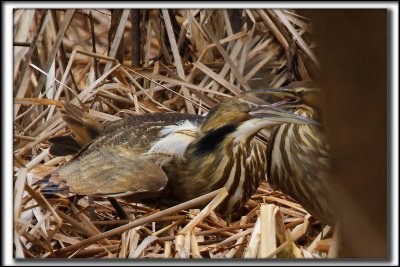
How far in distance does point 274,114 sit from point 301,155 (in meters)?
0.16

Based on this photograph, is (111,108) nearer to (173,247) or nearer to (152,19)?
(152,19)

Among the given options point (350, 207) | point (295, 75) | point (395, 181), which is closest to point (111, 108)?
point (295, 75)

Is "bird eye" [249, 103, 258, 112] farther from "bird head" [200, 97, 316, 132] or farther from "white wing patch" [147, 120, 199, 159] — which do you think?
"white wing patch" [147, 120, 199, 159]

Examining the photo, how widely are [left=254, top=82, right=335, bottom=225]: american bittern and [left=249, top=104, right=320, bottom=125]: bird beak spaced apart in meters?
0.01

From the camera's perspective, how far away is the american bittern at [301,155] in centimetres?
184

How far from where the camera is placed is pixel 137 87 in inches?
77.5

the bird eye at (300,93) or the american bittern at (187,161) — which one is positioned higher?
the bird eye at (300,93)

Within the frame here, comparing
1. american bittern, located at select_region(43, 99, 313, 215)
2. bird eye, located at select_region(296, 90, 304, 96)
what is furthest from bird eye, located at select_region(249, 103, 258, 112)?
bird eye, located at select_region(296, 90, 304, 96)

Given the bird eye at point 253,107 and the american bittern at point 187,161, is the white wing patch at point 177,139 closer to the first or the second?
the american bittern at point 187,161

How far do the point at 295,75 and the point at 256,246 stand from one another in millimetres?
431

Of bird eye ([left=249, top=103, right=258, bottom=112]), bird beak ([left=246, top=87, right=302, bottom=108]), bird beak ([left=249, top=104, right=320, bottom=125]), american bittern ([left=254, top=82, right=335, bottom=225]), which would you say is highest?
bird beak ([left=246, top=87, right=302, bottom=108])

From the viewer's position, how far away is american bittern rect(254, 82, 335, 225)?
1840 millimetres

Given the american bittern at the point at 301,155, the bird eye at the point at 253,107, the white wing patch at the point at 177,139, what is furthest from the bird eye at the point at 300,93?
the white wing patch at the point at 177,139

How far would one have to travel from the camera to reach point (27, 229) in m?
1.89
